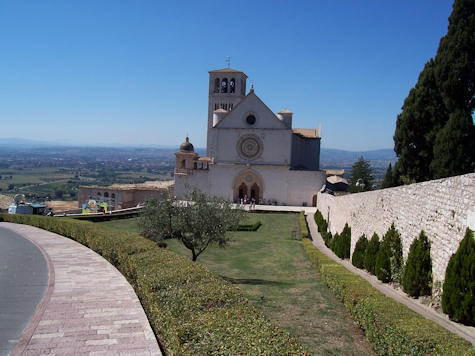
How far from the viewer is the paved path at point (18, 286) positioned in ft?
28.2

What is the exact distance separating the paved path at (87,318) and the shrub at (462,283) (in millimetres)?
5395

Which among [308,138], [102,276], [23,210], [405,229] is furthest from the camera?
[308,138]

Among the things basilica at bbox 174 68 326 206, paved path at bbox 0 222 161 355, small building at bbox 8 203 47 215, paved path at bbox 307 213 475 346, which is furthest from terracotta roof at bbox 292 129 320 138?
paved path at bbox 0 222 161 355

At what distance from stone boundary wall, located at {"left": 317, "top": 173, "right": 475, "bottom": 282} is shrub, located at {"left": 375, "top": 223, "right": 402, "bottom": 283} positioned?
28 centimetres

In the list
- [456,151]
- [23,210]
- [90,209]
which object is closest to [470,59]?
[456,151]

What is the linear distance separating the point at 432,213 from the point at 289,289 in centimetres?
435

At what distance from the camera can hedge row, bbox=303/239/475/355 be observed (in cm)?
609

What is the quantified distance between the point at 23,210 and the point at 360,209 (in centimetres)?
2374

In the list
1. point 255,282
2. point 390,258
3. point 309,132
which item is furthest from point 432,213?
point 309,132

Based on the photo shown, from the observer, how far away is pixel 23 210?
3139 centimetres

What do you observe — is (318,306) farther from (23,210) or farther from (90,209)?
(90,209)

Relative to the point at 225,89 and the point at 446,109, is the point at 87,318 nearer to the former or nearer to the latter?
the point at 446,109

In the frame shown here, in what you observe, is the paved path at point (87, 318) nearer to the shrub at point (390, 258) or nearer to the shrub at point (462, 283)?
the shrub at point (462, 283)

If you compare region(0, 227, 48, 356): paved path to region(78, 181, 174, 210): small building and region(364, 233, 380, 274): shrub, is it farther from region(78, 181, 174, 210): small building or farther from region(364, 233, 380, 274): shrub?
region(78, 181, 174, 210): small building
